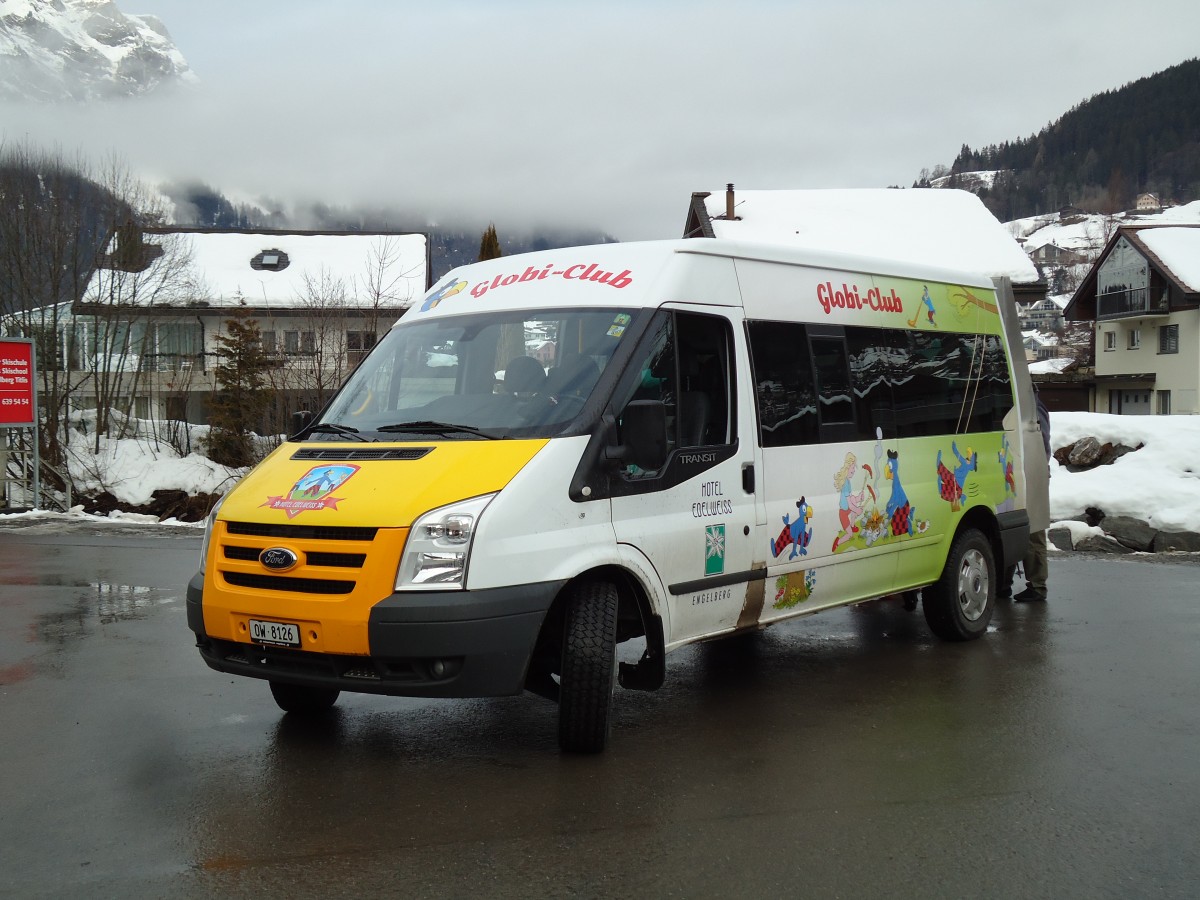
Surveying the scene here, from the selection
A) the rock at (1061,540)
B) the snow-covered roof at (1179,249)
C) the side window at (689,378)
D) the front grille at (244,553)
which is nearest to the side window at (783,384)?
the side window at (689,378)

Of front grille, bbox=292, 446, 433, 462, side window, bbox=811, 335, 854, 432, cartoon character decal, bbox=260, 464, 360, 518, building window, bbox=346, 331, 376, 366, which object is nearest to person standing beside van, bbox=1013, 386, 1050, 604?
side window, bbox=811, 335, 854, 432

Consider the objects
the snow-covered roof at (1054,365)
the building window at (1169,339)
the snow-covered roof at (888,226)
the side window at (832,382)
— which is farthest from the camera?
the snow-covered roof at (1054,365)

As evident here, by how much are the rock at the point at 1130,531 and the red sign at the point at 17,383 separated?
615 inches

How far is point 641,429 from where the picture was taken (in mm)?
5348

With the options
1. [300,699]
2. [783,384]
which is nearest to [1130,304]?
[783,384]

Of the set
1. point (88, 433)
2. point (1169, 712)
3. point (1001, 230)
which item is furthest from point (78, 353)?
point (1001, 230)

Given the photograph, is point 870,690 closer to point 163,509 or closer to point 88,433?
point 163,509

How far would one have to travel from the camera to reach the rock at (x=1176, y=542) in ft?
45.9

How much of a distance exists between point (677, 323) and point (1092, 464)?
13415mm

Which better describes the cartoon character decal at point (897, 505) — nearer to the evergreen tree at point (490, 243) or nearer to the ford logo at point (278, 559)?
the ford logo at point (278, 559)

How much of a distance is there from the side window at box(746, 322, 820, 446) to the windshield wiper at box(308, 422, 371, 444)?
219cm

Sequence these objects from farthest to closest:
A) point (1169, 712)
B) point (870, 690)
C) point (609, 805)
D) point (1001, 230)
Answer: point (1001, 230) → point (870, 690) → point (1169, 712) → point (609, 805)

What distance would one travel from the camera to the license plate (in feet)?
16.6

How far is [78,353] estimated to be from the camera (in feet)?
78.0
